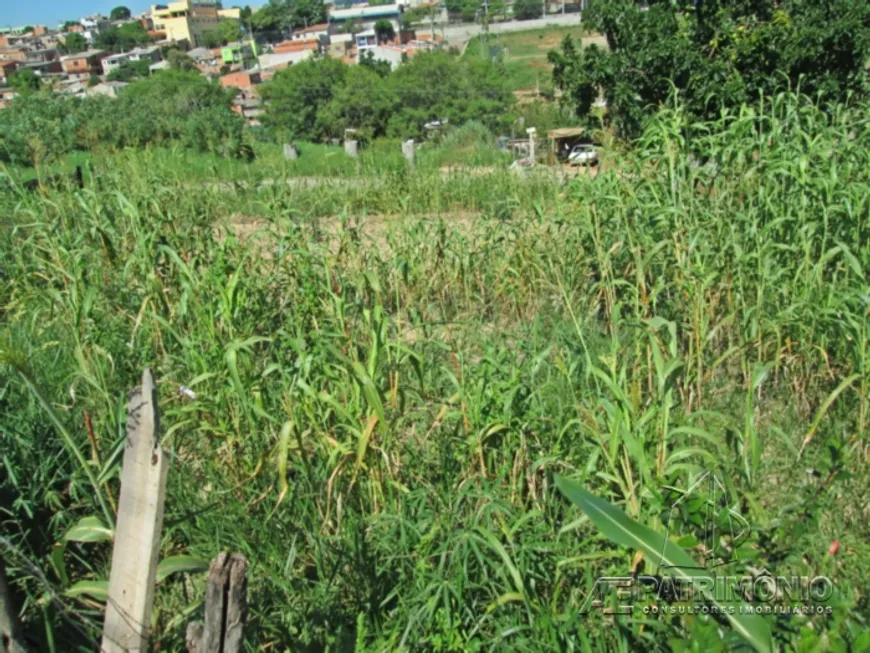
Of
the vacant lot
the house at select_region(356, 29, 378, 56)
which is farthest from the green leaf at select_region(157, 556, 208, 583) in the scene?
the house at select_region(356, 29, 378, 56)

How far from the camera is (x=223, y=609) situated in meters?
1.31

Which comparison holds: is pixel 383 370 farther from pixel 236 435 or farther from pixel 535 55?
pixel 535 55

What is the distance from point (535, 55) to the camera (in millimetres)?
61094

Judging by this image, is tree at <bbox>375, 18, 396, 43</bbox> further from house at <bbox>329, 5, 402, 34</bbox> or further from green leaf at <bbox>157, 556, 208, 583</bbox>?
green leaf at <bbox>157, 556, 208, 583</bbox>

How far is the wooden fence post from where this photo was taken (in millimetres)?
1397

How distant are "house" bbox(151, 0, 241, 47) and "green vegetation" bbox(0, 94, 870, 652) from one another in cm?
10450

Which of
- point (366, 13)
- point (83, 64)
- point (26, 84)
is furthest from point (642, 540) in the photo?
point (366, 13)

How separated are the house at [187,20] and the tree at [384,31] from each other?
3060 cm

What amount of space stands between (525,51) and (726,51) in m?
60.9

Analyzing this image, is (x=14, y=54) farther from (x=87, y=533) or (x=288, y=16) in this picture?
(x=87, y=533)

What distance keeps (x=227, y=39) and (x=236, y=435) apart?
348ft

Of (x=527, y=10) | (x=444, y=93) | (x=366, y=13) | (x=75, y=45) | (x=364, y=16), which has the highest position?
(x=75, y=45)

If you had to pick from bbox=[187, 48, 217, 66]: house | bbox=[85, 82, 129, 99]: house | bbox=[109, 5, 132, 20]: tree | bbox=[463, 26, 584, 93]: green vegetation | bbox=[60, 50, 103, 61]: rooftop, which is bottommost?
bbox=[463, 26, 584, 93]: green vegetation

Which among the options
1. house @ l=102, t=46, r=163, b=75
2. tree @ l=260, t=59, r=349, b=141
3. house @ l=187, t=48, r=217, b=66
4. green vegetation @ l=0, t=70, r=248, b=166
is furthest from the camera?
house @ l=187, t=48, r=217, b=66
